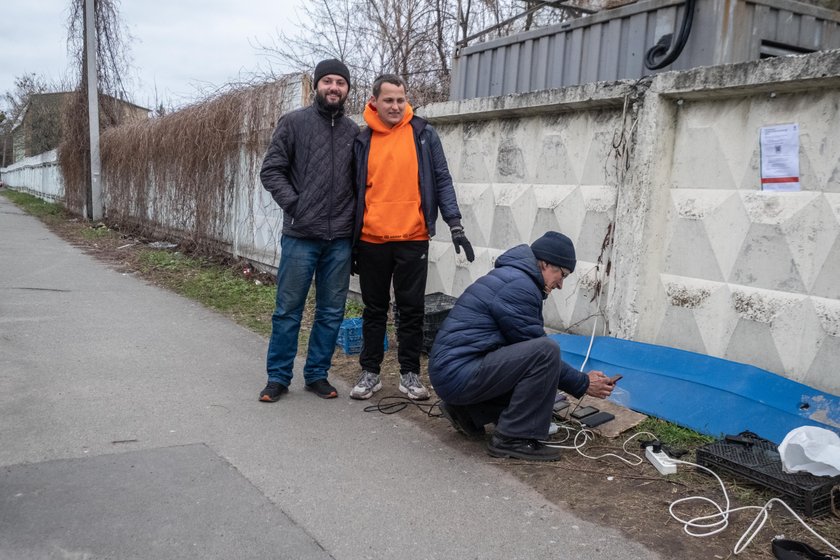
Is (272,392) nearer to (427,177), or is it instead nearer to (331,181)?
(331,181)

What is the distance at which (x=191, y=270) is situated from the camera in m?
10.5

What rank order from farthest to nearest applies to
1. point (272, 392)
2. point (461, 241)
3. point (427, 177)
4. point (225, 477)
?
1. point (427, 177)
2. point (272, 392)
3. point (461, 241)
4. point (225, 477)

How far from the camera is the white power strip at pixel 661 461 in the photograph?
362cm

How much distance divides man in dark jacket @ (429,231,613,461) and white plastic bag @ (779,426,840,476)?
906 millimetres

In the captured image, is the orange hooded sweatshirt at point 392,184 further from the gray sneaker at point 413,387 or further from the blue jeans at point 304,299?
the gray sneaker at point 413,387

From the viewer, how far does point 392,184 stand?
4789 mm

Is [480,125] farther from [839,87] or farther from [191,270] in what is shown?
[191,270]

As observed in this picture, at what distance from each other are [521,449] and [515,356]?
541 mm

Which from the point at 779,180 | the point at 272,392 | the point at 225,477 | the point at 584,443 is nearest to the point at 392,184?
the point at 272,392

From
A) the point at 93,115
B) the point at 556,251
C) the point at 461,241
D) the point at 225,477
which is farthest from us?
the point at 93,115

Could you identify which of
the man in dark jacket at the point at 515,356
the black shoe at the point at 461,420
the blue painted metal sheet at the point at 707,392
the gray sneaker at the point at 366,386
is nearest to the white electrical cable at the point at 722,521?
the blue painted metal sheet at the point at 707,392

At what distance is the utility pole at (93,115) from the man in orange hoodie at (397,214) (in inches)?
609

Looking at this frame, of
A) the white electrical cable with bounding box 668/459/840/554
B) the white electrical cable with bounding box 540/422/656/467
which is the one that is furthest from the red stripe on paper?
the white electrical cable with bounding box 668/459/840/554

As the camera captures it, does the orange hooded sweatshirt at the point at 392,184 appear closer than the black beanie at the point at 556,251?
No
